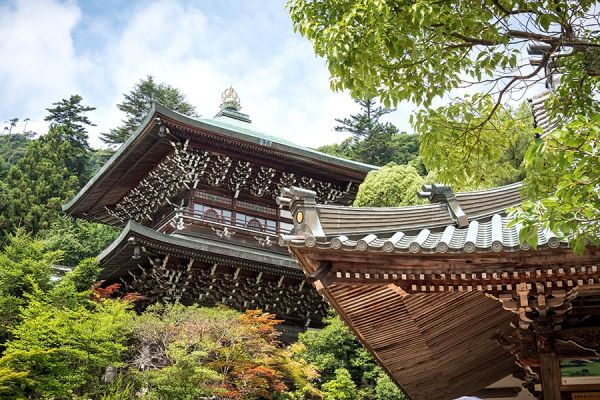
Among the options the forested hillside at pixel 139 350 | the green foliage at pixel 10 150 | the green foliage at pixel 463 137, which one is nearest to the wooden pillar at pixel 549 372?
the green foliage at pixel 463 137

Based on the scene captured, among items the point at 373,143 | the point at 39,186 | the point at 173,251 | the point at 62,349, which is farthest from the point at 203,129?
the point at 373,143

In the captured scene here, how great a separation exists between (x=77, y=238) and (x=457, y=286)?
27399 millimetres

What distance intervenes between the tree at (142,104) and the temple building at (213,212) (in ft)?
76.6

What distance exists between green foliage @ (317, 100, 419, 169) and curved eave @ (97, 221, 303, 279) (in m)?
23.6

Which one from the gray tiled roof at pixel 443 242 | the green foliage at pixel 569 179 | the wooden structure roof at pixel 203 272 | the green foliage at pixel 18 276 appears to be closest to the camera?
the green foliage at pixel 569 179

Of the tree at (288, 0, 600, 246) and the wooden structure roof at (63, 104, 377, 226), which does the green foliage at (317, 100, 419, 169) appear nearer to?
the wooden structure roof at (63, 104, 377, 226)

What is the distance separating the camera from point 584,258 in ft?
15.8

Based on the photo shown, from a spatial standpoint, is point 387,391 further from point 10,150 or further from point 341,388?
point 10,150

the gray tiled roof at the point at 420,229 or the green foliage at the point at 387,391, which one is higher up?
the green foliage at the point at 387,391

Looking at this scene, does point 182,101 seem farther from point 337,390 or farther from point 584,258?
point 584,258

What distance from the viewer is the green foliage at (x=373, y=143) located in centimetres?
3903

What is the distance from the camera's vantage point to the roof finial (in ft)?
76.0

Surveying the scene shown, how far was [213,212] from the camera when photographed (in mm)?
16875

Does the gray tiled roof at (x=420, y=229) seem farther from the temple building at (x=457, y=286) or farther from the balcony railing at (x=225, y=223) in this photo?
the balcony railing at (x=225, y=223)
